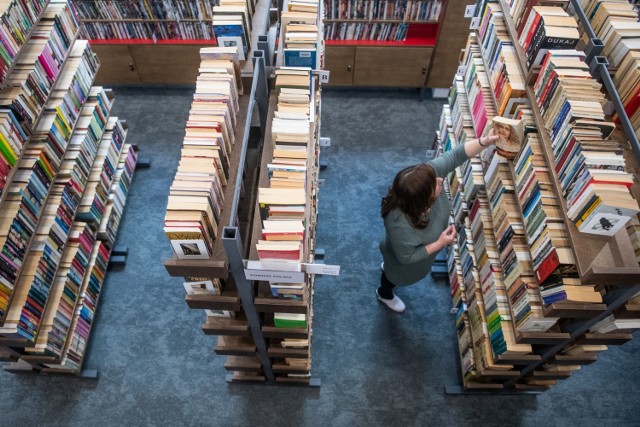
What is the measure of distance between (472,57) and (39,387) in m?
4.44

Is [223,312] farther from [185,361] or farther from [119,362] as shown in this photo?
[119,362]

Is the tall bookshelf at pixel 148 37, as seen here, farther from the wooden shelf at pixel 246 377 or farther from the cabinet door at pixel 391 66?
the wooden shelf at pixel 246 377

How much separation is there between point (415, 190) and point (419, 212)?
0.18 m

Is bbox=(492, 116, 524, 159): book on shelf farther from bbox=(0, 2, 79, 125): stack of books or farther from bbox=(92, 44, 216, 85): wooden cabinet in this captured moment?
bbox=(92, 44, 216, 85): wooden cabinet

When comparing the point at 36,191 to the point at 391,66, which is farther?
the point at 391,66

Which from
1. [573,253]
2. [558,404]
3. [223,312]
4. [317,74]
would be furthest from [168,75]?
[558,404]

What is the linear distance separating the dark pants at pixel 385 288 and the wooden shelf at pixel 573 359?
1.35 metres

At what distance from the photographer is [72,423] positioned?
3.36 meters

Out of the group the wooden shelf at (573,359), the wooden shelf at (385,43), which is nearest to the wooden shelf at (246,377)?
the wooden shelf at (573,359)

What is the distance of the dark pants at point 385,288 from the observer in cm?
370

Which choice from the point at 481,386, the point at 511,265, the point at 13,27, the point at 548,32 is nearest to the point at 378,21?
the point at 548,32

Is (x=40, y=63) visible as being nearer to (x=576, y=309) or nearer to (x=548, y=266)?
(x=548, y=266)

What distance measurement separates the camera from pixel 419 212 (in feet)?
8.52

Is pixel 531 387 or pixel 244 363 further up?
pixel 531 387
